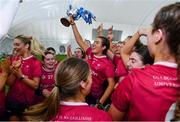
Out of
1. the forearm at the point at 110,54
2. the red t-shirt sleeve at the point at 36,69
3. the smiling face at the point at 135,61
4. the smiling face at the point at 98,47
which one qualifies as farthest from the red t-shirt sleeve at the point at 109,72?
the smiling face at the point at 135,61

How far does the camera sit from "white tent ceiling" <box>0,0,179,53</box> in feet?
33.9

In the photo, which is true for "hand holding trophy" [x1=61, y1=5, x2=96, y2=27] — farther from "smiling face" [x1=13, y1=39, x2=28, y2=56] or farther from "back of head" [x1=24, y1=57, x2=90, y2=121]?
"back of head" [x1=24, y1=57, x2=90, y2=121]

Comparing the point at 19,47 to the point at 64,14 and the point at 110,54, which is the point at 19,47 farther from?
the point at 64,14

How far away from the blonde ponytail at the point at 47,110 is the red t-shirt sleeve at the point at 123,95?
331 mm

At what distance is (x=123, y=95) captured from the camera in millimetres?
1612

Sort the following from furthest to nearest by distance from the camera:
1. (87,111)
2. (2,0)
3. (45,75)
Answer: (45,75), (2,0), (87,111)

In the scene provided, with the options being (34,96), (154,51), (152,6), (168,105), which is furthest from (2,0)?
(152,6)

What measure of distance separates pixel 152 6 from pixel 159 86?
8972mm

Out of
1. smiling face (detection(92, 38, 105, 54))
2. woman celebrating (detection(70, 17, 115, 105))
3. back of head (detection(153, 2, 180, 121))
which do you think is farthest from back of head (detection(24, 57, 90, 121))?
smiling face (detection(92, 38, 105, 54))

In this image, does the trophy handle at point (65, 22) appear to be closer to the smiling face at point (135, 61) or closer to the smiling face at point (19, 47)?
the smiling face at point (19, 47)

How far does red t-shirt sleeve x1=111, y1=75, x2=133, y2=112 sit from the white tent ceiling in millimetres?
8463

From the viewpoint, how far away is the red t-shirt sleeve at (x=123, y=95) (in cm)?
160

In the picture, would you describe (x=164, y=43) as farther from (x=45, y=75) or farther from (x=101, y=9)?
(x=101, y=9)

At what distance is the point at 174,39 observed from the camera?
5.15ft
